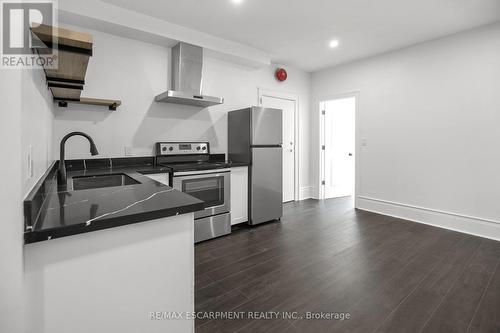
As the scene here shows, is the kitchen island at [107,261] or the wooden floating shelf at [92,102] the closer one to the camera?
the kitchen island at [107,261]

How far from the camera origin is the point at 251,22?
3.11 metres

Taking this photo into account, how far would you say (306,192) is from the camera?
538 centimetres

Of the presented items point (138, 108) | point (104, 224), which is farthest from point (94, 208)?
point (138, 108)

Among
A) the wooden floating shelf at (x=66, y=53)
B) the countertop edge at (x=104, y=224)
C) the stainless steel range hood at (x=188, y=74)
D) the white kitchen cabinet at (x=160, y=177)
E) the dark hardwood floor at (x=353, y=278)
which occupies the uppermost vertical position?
the stainless steel range hood at (x=188, y=74)

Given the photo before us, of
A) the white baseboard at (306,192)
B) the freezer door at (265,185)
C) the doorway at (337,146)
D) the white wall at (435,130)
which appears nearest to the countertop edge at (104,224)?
the freezer door at (265,185)

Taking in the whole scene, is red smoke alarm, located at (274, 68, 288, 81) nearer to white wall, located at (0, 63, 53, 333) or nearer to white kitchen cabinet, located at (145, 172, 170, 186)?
white kitchen cabinet, located at (145, 172, 170, 186)

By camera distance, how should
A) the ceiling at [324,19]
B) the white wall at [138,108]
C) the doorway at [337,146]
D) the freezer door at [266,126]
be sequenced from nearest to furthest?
the ceiling at [324,19]
the white wall at [138,108]
the freezer door at [266,126]
the doorway at [337,146]

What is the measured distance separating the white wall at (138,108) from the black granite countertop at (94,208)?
6.09 ft

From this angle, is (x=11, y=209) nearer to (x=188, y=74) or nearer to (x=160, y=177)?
(x=160, y=177)

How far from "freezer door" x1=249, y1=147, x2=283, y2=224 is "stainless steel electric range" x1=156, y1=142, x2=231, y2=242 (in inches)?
16.9

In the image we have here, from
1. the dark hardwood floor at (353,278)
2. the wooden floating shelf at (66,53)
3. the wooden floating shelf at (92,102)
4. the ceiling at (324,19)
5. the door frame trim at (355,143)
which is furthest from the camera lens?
the door frame trim at (355,143)

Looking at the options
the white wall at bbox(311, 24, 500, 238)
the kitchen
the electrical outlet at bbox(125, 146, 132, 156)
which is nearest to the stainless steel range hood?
the kitchen

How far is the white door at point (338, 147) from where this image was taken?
5.33m

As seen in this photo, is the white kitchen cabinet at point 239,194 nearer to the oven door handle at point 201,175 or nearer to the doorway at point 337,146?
the oven door handle at point 201,175
